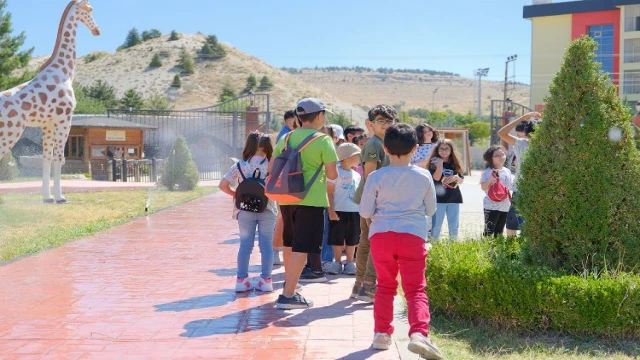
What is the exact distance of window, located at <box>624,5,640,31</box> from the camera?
46031 millimetres

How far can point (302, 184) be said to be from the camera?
5.73 meters

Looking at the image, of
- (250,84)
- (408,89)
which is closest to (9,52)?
(250,84)

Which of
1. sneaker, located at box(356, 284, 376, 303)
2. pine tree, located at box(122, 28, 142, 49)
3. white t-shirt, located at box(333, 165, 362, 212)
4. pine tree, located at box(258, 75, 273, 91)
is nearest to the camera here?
sneaker, located at box(356, 284, 376, 303)

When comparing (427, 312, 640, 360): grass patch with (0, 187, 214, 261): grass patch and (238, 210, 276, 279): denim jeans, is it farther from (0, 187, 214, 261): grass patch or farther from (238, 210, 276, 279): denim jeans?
(0, 187, 214, 261): grass patch

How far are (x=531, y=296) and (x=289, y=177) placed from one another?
197 cm

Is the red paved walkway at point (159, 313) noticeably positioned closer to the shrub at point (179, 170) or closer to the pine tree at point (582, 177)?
the pine tree at point (582, 177)

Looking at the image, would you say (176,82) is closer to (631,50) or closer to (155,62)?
(155,62)

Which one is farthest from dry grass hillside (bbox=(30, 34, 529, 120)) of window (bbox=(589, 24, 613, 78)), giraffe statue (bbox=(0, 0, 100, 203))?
giraffe statue (bbox=(0, 0, 100, 203))

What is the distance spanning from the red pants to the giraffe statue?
37.6 ft

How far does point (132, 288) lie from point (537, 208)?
3782mm

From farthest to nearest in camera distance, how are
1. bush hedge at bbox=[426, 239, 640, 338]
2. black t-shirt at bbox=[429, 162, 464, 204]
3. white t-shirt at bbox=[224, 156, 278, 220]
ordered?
black t-shirt at bbox=[429, 162, 464, 204] < white t-shirt at bbox=[224, 156, 278, 220] < bush hedge at bbox=[426, 239, 640, 338]

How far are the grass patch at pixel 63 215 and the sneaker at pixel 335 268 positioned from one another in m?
3.96

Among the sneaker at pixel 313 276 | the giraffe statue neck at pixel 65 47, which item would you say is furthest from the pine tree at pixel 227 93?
the sneaker at pixel 313 276

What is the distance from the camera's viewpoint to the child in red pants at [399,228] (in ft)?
15.1
